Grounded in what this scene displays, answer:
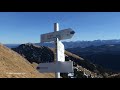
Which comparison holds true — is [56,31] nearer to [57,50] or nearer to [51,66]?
[57,50]
